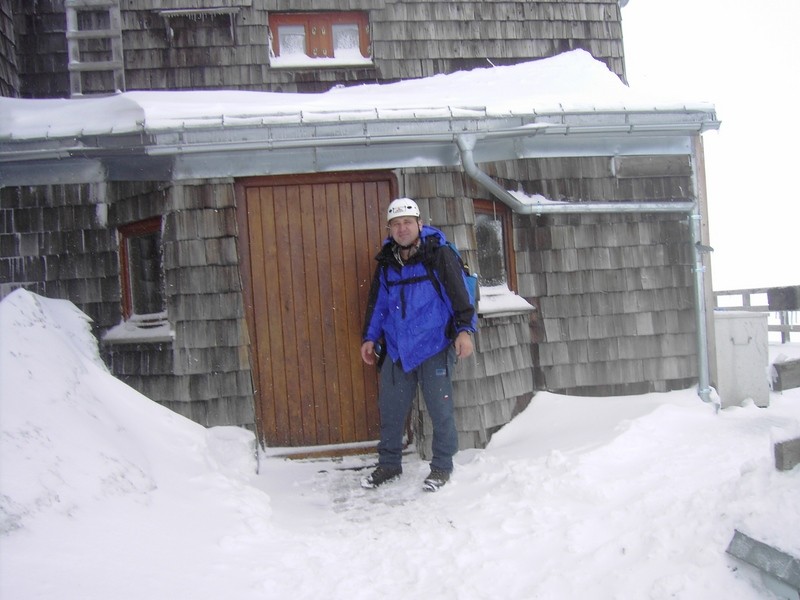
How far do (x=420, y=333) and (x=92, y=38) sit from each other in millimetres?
4311

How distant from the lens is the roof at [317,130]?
4.58 meters

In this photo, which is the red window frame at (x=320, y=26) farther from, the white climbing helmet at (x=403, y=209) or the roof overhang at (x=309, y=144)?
the white climbing helmet at (x=403, y=209)

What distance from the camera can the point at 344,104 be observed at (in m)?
4.93

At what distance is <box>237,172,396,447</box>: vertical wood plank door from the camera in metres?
4.89

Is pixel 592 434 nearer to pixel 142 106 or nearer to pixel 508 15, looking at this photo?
pixel 142 106

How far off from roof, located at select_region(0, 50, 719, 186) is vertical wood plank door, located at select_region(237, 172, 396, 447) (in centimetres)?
23

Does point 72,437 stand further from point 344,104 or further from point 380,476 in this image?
point 344,104

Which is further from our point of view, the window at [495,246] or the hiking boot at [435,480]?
the window at [495,246]

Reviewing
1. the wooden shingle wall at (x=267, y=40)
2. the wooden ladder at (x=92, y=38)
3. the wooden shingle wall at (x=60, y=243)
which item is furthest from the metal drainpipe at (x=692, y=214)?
the wooden ladder at (x=92, y=38)

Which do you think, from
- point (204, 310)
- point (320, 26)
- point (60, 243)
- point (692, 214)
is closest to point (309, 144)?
point (204, 310)

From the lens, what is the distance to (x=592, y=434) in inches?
178

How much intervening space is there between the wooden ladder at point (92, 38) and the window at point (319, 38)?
1.43 metres

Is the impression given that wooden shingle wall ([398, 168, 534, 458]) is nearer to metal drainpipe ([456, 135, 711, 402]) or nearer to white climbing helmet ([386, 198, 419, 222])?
metal drainpipe ([456, 135, 711, 402])

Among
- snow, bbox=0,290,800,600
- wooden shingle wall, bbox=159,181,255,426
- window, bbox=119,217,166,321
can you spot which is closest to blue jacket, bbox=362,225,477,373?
Result: snow, bbox=0,290,800,600
